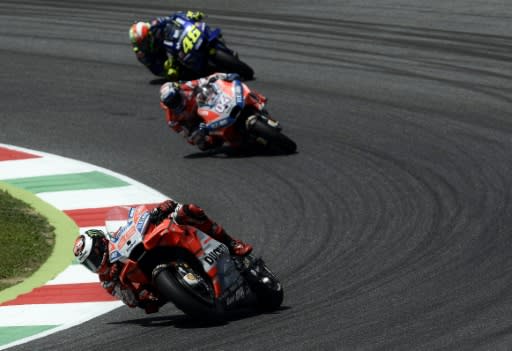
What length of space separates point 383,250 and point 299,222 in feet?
4.91

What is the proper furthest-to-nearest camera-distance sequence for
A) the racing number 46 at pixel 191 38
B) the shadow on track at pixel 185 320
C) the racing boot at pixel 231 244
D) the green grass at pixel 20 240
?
the racing number 46 at pixel 191 38 → the green grass at pixel 20 240 → the racing boot at pixel 231 244 → the shadow on track at pixel 185 320

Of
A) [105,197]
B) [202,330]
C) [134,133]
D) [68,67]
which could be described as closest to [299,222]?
[105,197]

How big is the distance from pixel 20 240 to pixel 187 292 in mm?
3601

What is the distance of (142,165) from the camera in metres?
15.2

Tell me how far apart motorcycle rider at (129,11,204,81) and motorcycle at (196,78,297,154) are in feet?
12.2

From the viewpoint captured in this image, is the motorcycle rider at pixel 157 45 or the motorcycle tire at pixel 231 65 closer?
the motorcycle tire at pixel 231 65

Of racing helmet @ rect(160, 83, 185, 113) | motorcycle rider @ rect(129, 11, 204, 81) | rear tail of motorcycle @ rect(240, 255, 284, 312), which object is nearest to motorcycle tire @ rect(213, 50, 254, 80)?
motorcycle rider @ rect(129, 11, 204, 81)

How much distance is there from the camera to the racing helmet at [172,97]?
15499 mm

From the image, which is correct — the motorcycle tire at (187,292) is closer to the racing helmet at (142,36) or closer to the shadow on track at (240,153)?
the shadow on track at (240,153)

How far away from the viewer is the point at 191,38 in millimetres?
19016

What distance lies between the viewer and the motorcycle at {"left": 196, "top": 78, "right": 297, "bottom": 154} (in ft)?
50.8

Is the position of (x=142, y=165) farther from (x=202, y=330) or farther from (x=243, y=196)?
(x=202, y=330)

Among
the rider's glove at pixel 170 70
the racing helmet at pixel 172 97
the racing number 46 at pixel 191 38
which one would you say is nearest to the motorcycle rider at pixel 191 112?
the racing helmet at pixel 172 97

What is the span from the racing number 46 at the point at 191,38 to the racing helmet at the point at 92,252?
9.92 meters
